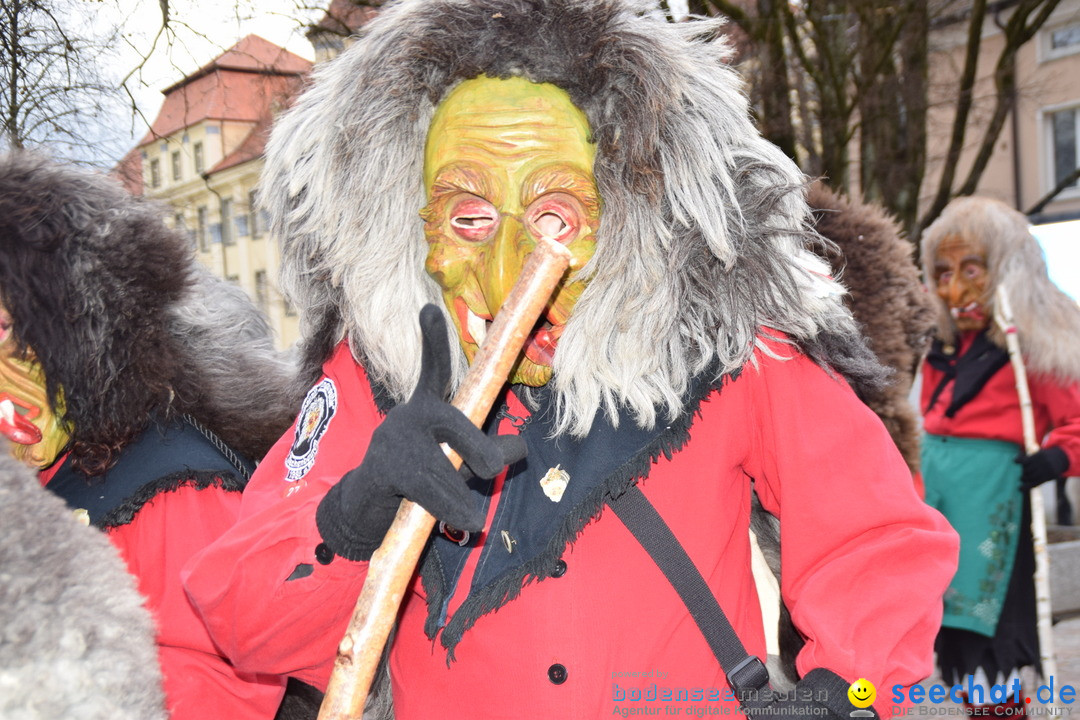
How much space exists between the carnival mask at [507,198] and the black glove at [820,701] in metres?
0.71

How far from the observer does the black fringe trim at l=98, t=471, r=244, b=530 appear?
224cm

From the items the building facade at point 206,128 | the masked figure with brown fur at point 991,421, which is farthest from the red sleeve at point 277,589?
the masked figure with brown fur at point 991,421

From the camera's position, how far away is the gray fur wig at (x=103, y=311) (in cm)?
234

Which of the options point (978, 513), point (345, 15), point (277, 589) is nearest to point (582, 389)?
point (277, 589)

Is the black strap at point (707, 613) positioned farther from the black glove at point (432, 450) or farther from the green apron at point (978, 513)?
the green apron at point (978, 513)

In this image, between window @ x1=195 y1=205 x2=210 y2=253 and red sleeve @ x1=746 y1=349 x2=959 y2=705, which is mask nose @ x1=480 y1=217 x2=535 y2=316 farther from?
window @ x1=195 y1=205 x2=210 y2=253

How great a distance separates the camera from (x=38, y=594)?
1080mm

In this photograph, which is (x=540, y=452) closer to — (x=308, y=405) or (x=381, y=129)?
(x=308, y=405)

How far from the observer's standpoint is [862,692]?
5.32 feet

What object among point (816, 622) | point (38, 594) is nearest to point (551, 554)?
point (816, 622)

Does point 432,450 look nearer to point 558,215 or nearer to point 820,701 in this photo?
point 558,215

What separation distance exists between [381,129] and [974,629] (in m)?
3.38

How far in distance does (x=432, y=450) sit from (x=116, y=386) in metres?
1.26

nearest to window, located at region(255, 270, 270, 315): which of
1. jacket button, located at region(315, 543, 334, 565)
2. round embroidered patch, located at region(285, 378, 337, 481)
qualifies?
round embroidered patch, located at region(285, 378, 337, 481)
